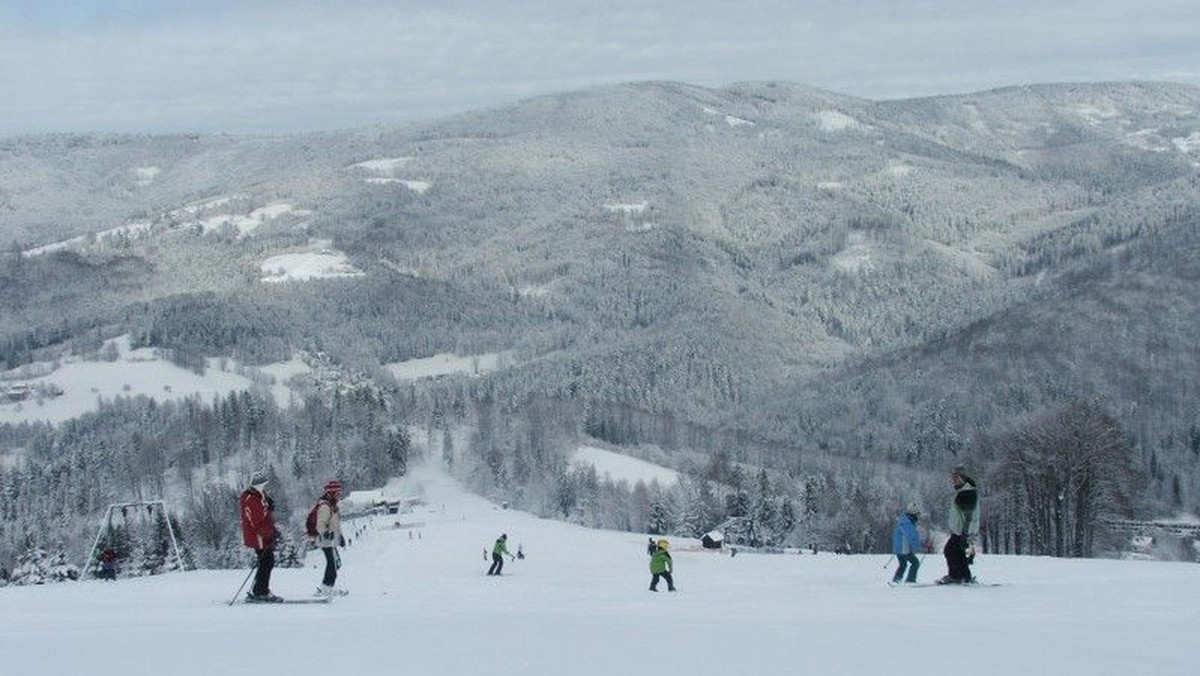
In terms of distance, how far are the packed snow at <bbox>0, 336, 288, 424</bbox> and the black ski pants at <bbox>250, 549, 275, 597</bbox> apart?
15575 cm

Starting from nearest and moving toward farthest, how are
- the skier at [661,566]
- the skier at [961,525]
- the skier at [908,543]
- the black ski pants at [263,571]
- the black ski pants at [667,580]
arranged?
the black ski pants at [263,571] → the skier at [961,525] → the skier at [908,543] → the black ski pants at [667,580] → the skier at [661,566]

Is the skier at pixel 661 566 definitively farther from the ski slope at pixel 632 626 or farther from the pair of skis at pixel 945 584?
the pair of skis at pixel 945 584

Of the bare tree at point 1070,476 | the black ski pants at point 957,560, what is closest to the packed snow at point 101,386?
the bare tree at point 1070,476

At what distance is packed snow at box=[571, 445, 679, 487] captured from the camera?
416ft

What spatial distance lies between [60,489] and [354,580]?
104671mm

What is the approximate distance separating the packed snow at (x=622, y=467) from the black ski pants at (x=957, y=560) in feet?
322

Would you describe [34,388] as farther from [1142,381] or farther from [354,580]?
[354,580]

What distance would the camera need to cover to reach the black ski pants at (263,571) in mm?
21547

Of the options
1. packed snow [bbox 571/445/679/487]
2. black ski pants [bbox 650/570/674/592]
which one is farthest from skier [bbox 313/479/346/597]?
packed snow [bbox 571/445/679/487]

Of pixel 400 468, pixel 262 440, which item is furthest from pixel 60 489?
pixel 400 468

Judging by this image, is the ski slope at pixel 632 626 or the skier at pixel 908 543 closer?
the ski slope at pixel 632 626

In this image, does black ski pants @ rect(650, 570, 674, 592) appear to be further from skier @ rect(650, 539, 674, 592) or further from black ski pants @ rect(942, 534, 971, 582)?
black ski pants @ rect(942, 534, 971, 582)

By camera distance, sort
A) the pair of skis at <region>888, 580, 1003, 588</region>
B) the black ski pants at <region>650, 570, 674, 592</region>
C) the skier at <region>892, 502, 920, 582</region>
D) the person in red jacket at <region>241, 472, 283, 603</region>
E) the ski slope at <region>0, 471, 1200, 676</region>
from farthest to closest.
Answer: the black ski pants at <region>650, 570, 674, 592</region>, the skier at <region>892, 502, 920, 582</region>, the pair of skis at <region>888, 580, 1003, 588</region>, the person in red jacket at <region>241, 472, 283, 603</region>, the ski slope at <region>0, 471, 1200, 676</region>

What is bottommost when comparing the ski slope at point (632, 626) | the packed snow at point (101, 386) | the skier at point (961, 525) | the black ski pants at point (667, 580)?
the black ski pants at point (667, 580)
